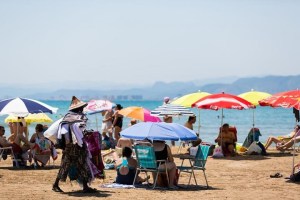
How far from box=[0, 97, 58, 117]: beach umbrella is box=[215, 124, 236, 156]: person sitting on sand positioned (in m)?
4.86

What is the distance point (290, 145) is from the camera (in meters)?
19.4

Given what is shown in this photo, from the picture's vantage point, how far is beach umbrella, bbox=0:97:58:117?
15.6 metres

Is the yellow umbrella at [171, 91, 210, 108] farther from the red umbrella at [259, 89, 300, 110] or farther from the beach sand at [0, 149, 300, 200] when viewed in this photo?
the red umbrella at [259, 89, 300, 110]

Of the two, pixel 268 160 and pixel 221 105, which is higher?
pixel 221 105

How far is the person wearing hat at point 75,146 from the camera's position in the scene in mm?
11148

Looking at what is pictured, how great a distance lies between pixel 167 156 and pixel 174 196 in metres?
1.06

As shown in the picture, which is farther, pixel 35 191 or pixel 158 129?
pixel 158 129

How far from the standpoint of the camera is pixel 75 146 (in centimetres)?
1130

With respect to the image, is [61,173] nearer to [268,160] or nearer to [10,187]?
[10,187]

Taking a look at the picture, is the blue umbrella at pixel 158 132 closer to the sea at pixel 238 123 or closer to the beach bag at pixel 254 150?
the beach bag at pixel 254 150

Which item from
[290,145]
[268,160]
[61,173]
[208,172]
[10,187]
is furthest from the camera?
[290,145]

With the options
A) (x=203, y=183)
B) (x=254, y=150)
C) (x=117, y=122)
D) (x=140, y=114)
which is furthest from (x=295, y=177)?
(x=117, y=122)

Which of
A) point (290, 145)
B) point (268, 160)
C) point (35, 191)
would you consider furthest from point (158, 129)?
point (290, 145)

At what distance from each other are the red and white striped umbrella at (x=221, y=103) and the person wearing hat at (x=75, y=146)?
738cm
